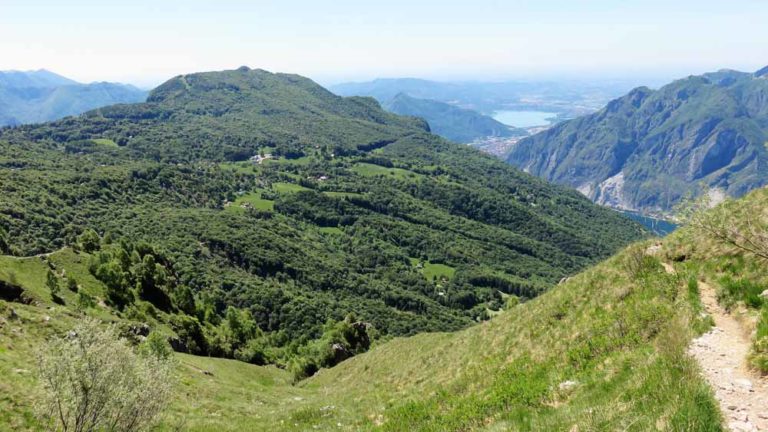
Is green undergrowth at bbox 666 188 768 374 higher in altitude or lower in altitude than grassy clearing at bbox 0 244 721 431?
higher

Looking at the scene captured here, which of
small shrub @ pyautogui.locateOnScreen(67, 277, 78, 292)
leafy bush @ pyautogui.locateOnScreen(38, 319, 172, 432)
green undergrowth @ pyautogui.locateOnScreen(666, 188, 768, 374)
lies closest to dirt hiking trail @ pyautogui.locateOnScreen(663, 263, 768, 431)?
green undergrowth @ pyautogui.locateOnScreen(666, 188, 768, 374)

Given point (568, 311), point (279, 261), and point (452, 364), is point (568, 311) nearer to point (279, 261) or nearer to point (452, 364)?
point (452, 364)

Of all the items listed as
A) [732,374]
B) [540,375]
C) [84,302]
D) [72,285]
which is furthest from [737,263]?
[72,285]

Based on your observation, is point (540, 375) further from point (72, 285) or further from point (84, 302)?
point (72, 285)

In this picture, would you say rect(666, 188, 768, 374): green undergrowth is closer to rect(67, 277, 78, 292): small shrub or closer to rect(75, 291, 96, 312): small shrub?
rect(75, 291, 96, 312): small shrub

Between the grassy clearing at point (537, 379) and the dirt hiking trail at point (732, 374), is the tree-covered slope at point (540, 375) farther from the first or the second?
the dirt hiking trail at point (732, 374)

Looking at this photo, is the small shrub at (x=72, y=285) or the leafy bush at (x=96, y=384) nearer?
the leafy bush at (x=96, y=384)

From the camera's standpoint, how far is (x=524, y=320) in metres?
25.9

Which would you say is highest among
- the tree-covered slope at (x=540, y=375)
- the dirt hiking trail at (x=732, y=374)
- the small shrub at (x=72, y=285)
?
the dirt hiking trail at (x=732, y=374)

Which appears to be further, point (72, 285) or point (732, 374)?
point (72, 285)

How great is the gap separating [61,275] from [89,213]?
14954 cm

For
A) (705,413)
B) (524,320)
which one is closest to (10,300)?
(524,320)

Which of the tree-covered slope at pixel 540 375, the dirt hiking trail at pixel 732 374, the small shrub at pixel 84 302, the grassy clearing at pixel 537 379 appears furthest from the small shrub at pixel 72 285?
the dirt hiking trail at pixel 732 374

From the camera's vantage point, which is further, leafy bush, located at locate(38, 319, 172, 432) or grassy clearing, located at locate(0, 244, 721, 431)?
leafy bush, located at locate(38, 319, 172, 432)
